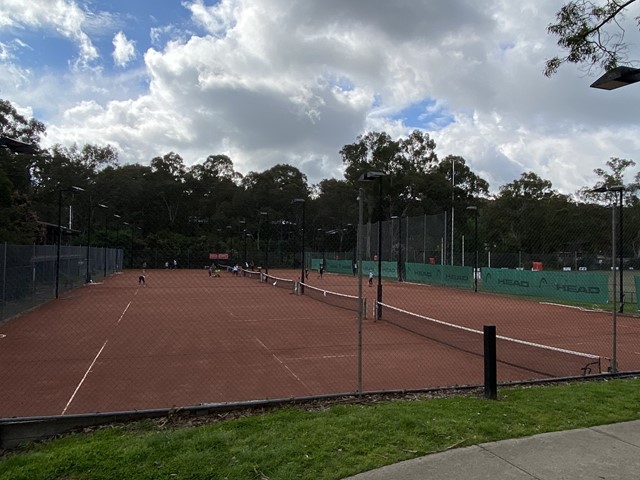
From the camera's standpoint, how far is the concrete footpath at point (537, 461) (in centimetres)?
434

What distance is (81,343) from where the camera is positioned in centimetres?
1352

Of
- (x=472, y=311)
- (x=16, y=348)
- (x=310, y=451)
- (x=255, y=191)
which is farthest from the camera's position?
(x=255, y=191)

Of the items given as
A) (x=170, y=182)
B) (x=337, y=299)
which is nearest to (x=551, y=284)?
(x=337, y=299)

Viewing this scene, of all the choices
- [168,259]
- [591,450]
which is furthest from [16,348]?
[168,259]

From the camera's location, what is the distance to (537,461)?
4.64 m

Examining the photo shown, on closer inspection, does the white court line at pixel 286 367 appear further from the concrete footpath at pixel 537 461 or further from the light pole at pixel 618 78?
the light pole at pixel 618 78

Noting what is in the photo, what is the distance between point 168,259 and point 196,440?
248 ft

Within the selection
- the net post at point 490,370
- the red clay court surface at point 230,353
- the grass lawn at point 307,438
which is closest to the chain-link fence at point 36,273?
the red clay court surface at point 230,353

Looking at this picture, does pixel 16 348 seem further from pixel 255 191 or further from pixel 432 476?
pixel 255 191

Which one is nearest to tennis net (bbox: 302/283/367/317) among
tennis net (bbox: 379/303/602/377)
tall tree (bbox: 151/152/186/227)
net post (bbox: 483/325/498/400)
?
tennis net (bbox: 379/303/602/377)

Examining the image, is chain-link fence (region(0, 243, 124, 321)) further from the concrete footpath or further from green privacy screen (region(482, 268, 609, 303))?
green privacy screen (region(482, 268, 609, 303))

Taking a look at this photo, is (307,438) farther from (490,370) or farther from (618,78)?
(618,78)

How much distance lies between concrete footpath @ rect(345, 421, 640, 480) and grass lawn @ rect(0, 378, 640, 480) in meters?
0.18

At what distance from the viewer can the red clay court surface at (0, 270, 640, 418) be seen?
858 centimetres
